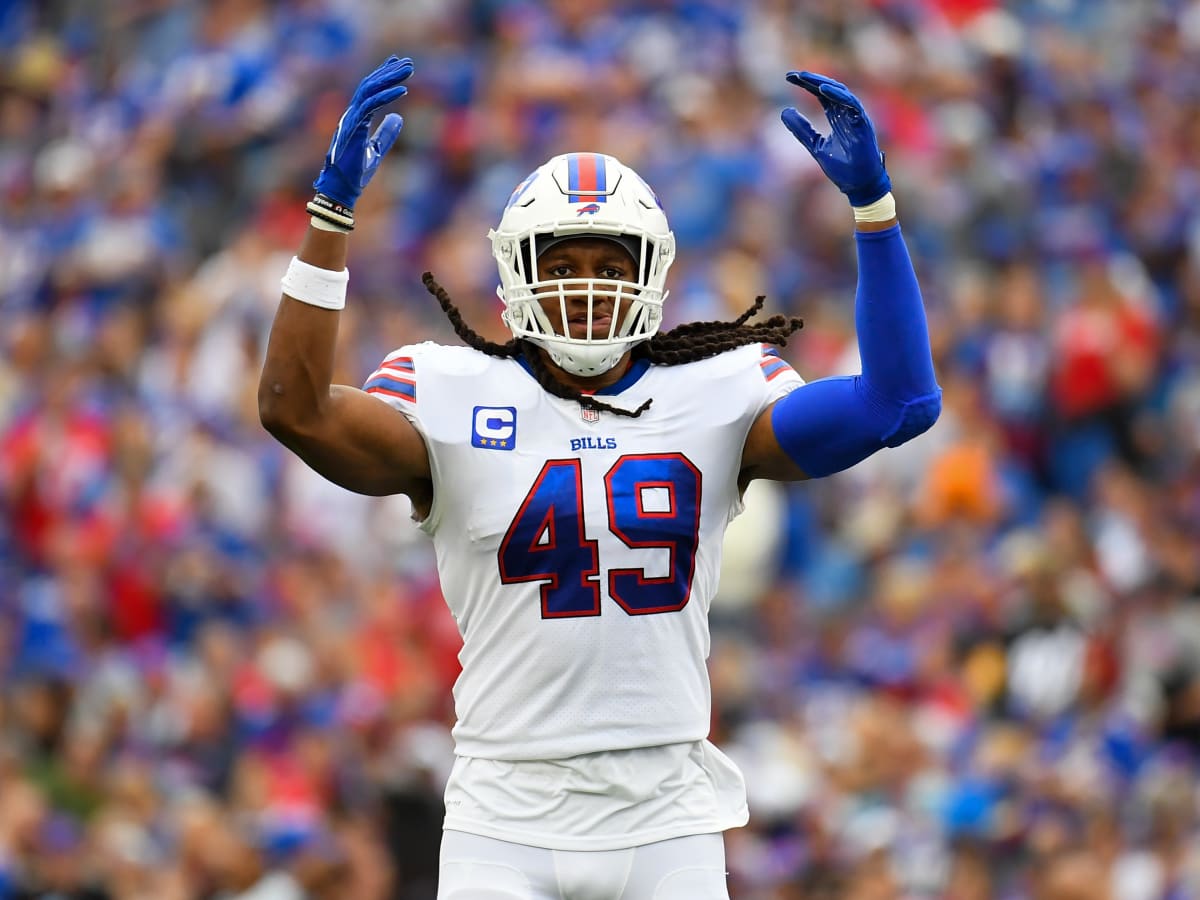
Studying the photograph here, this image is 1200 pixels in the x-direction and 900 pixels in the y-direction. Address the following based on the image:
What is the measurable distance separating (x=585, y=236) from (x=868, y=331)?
0.59 meters

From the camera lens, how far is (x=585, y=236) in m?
4.25

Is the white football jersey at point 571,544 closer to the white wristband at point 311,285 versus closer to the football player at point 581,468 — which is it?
the football player at point 581,468

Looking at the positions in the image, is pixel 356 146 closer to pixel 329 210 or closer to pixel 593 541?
pixel 329 210

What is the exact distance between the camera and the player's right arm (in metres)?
3.98

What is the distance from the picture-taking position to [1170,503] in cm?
955

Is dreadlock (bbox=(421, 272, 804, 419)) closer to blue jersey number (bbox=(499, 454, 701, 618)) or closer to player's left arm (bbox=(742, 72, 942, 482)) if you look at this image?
blue jersey number (bbox=(499, 454, 701, 618))

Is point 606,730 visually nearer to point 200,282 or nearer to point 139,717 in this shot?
point 139,717

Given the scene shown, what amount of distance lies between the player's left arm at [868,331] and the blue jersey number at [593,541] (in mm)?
287

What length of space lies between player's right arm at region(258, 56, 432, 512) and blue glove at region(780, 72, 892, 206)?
0.77m

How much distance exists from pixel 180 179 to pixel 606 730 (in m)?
9.15

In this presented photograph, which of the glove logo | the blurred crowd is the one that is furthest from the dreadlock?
the blurred crowd

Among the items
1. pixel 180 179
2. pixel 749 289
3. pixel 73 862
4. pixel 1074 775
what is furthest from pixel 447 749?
pixel 180 179

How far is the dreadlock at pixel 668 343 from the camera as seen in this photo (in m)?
4.23

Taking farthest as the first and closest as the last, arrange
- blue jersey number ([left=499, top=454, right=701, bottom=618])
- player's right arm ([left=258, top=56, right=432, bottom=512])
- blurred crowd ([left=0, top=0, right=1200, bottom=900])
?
blurred crowd ([left=0, top=0, right=1200, bottom=900])
blue jersey number ([left=499, top=454, right=701, bottom=618])
player's right arm ([left=258, top=56, right=432, bottom=512])
